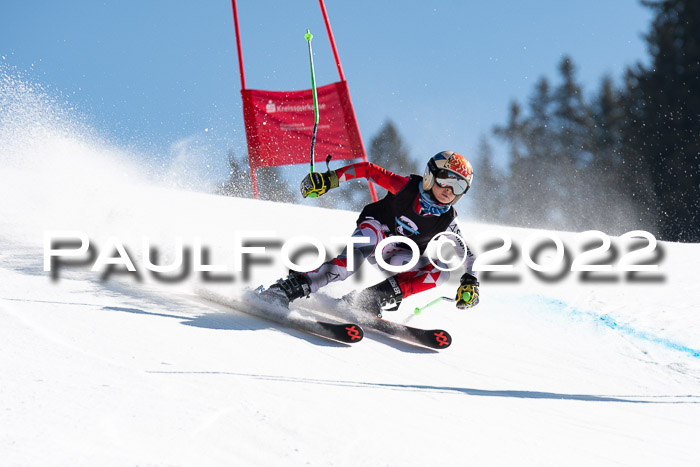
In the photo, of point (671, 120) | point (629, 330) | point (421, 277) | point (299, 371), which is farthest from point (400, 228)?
point (671, 120)

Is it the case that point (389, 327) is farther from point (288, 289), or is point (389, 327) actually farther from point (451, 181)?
point (451, 181)

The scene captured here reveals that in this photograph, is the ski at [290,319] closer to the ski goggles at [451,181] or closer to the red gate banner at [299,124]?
the ski goggles at [451,181]

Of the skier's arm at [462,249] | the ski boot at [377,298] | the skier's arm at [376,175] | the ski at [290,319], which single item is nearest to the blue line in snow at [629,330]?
the skier's arm at [462,249]

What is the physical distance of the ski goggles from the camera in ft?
12.6

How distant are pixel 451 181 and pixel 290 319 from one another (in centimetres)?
124

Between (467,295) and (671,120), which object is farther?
(671,120)

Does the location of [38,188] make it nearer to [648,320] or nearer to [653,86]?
[648,320]

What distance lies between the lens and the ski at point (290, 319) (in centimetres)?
352

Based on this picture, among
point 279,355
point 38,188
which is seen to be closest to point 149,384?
point 279,355

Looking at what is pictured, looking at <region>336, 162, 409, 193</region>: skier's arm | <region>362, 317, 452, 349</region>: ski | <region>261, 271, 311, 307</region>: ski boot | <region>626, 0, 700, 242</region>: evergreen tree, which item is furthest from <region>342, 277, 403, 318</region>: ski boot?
<region>626, 0, 700, 242</region>: evergreen tree

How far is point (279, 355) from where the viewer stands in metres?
3.00

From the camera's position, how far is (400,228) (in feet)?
13.4

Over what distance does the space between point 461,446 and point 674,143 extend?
2007 cm

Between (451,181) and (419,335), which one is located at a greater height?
(451,181)
